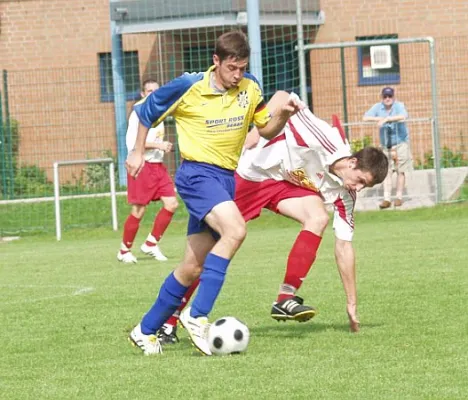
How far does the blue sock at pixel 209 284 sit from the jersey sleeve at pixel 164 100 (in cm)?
90

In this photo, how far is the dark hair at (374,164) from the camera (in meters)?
7.50

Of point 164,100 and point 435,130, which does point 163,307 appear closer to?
point 164,100

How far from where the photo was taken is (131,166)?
7.05m

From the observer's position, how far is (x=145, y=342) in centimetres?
711

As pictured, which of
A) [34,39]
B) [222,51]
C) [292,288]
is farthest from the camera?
[34,39]

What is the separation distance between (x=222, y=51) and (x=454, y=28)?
18.6 metres

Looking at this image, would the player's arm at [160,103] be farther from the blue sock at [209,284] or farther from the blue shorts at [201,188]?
the blue sock at [209,284]

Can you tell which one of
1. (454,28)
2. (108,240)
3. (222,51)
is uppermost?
(454,28)

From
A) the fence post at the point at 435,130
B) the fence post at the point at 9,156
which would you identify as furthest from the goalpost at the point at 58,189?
the fence post at the point at 435,130

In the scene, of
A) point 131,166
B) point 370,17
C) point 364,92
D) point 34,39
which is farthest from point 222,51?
point 34,39

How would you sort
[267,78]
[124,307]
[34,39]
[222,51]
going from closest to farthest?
[222,51]
[124,307]
[267,78]
[34,39]

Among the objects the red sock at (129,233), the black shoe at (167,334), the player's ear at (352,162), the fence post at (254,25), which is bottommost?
the black shoe at (167,334)

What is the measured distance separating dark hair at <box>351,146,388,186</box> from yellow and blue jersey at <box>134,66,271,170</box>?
0.79 metres

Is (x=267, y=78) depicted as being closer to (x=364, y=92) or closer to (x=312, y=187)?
(x=364, y=92)
